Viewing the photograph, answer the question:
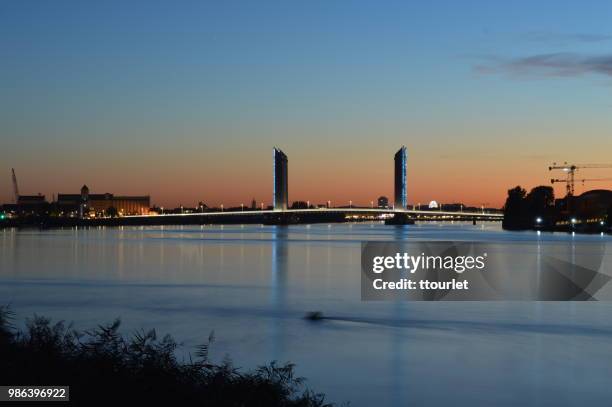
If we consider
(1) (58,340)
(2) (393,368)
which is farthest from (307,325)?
(1) (58,340)

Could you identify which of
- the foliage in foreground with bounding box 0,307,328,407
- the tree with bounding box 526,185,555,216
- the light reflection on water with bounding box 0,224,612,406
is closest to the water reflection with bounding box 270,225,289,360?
the light reflection on water with bounding box 0,224,612,406

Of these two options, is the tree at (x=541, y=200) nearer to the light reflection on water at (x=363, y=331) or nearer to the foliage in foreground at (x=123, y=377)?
the light reflection on water at (x=363, y=331)

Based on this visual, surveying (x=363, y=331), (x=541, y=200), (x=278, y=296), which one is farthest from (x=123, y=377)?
(x=541, y=200)

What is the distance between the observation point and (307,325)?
1916cm

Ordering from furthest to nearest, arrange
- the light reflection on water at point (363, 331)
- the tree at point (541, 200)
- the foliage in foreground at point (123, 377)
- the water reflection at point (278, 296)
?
the tree at point (541, 200) → the water reflection at point (278, 296) → the light reflection on water at point (363, 331) → the foliage in foreground at point (123, 377)

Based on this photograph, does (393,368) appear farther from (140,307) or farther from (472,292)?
(472,292)

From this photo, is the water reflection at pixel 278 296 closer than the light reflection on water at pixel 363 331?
No

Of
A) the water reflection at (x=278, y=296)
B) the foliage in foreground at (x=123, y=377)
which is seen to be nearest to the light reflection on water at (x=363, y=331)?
the water reflection at (x=278, y=296)

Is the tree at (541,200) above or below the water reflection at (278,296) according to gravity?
above

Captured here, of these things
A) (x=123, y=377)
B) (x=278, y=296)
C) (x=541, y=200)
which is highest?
(x=541, y=200)

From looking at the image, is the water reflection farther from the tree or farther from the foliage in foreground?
the tree

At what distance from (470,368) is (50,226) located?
14932 cm

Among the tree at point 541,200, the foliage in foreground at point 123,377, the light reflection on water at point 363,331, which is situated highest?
the tree at point 541,200

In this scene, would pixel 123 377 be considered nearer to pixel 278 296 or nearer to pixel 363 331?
pixel 363 331
